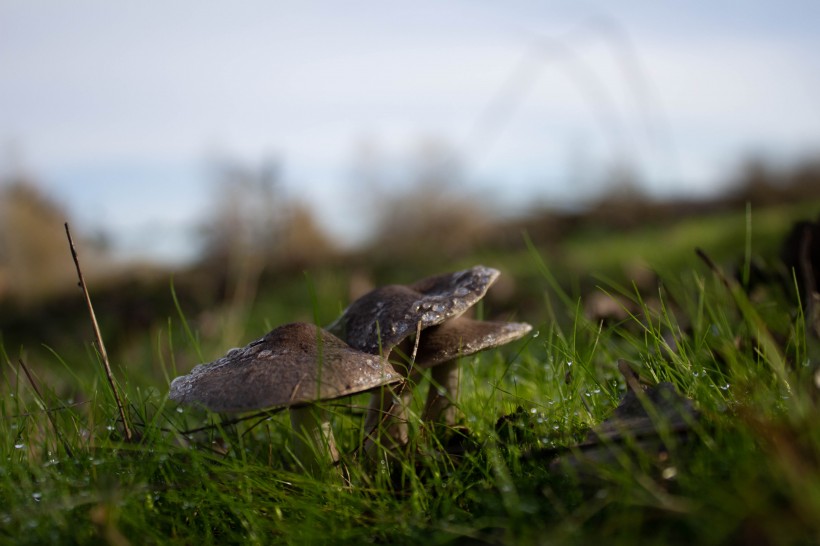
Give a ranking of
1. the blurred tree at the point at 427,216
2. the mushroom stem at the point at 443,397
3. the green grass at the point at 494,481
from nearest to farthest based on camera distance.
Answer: the green grass at the point at 494,481 → the mushroom stem at the point at 443,397 → the blurred tree at the point at 427,216

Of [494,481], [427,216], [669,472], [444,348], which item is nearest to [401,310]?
[444,348]

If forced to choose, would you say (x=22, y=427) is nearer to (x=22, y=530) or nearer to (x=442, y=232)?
(x=22, y=530)

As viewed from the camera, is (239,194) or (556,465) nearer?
(556,465)

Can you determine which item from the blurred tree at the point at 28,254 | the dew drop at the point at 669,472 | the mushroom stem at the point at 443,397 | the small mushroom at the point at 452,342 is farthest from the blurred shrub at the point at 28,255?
the dew drop at the point at 669,472

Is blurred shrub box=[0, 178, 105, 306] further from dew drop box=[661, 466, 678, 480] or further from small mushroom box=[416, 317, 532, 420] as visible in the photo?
dew drop box=[661, 466, 678, 480]

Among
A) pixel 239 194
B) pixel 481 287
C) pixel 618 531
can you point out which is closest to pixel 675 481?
pixel 618 531

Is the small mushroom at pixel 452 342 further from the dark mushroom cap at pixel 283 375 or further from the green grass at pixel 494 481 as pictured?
the dark mushroom cap at pixel 283 375

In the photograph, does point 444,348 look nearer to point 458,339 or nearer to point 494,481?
point 458,339
